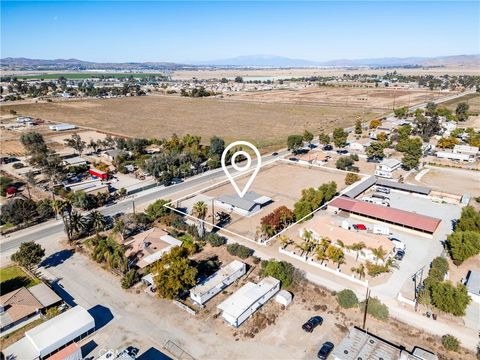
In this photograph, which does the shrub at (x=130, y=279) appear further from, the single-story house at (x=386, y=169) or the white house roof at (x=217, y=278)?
the single-story house at (x=386, y=169)

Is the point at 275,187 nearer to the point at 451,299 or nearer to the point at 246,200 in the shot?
the point at 246,200

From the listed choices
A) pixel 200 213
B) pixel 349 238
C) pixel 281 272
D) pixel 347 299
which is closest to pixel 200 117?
pixel 200 213

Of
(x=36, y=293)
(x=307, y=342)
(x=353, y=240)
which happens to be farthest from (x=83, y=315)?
(x=353, y=240)

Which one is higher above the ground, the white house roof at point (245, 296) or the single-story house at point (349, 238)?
the single-story house at point (349, 238)

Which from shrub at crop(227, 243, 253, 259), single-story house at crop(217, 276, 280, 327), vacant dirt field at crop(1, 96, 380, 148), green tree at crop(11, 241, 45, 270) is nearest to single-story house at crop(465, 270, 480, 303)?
single-story house at crop(217, 276, 280, 327)

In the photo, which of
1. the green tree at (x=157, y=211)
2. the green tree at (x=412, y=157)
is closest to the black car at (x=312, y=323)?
the green tree at (x=157, y=211)

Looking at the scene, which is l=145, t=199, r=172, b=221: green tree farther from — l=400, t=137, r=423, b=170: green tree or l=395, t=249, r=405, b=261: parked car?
l=400, t=137, r=423, b=170: green tree
